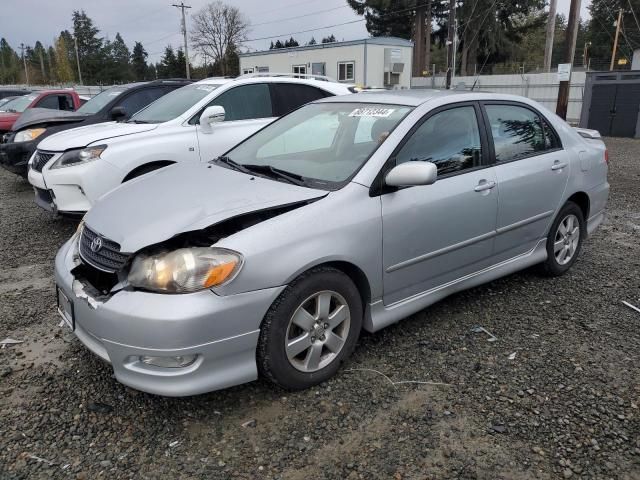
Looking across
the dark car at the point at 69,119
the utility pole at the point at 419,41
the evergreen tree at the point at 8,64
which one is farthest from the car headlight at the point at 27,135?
the evergreen tree at the point at 8,64

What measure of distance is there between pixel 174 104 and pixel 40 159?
1.67m

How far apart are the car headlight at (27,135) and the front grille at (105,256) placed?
20.4 ft

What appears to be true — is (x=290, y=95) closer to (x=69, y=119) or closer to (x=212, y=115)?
(x=212, y=115)

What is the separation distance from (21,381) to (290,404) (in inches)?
62.6

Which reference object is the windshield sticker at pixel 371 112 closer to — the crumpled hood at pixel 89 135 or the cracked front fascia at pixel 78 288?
the cracked front fascia at pixel 78 288

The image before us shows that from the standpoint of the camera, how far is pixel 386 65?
106ft

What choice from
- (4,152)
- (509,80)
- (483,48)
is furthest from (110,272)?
(483,48)

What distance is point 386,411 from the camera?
2.67m

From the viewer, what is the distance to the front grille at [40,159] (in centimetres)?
577

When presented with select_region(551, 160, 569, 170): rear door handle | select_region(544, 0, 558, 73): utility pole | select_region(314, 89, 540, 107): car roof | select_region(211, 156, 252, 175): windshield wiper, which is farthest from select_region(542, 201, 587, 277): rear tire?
select_region(544, 0, 558, 73): utility pole

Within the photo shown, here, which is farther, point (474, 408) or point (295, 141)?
point (295, 141)

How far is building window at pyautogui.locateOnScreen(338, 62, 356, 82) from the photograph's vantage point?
1266 inches

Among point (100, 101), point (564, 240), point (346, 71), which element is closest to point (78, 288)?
point (564, 240)

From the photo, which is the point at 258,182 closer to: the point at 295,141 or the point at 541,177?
the point at 295,141
